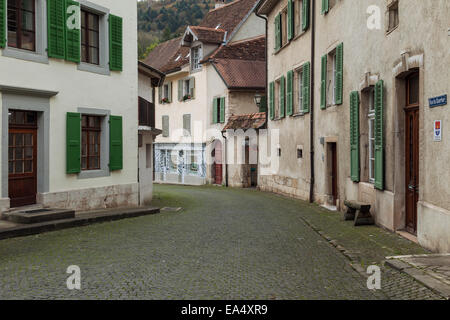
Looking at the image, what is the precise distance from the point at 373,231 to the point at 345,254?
7.91 ft

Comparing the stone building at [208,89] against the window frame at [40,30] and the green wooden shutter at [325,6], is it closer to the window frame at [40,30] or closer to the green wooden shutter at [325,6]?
the green wooden shutter at [325,6]

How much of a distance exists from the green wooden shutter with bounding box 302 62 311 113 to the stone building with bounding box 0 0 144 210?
5.56 meters

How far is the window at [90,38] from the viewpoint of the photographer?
1346cm

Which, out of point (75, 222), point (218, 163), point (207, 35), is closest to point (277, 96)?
point (218, 163)

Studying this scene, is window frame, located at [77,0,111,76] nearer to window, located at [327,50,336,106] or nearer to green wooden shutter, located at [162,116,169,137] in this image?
window, located at [327,50,336,106]

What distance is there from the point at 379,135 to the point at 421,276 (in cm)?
495

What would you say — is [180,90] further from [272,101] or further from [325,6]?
[325,6]

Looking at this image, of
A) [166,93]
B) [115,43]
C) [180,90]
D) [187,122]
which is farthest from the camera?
[166,93]

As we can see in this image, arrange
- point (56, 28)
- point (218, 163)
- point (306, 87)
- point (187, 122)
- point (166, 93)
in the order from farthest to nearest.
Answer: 1. point (166, 93)
2. point (187, 122)
3. point (218, 163)
4. point (306, 87)
5. point (56, 28)

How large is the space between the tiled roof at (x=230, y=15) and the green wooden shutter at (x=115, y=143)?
17.4 metres

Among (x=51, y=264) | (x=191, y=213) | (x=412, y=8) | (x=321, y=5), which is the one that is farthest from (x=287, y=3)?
(x=51, y=264)

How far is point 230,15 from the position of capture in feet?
109

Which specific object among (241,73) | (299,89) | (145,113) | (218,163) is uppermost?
(241,73)

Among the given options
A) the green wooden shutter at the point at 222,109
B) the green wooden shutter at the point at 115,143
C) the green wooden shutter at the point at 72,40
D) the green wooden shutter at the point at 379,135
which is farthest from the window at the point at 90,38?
the green wooden shutter at the point at 222,109
